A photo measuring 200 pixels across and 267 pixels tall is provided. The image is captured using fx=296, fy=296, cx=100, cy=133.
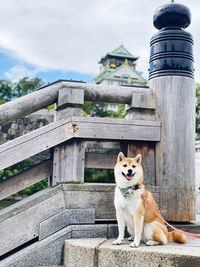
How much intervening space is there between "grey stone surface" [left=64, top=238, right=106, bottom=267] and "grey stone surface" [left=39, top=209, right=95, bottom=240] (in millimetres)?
228

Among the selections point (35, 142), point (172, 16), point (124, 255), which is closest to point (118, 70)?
point (172, 16)

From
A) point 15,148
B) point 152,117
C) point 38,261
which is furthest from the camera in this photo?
point 152,117

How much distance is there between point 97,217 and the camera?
11.2 feet

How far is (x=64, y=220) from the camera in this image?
3.26m

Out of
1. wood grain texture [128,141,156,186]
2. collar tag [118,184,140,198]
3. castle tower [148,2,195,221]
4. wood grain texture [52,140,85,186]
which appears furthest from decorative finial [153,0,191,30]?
collar tag [118,184,140,198]

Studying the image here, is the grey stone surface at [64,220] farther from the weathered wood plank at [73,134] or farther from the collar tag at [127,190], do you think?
the weathered wood plank at [73,134]

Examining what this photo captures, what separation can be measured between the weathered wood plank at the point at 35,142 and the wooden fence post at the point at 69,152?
136 mm

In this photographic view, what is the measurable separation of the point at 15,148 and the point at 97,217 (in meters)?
1.22

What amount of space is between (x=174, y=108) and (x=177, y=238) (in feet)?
5.12

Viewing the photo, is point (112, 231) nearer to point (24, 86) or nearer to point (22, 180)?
point (22, 180)

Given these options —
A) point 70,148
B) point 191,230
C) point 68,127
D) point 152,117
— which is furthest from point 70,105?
point 191,230

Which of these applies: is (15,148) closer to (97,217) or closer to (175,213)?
(97,217)

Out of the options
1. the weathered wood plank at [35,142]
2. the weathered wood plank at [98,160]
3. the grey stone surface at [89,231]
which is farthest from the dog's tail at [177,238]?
the weathered wood plank at [35,142]

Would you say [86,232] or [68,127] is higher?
[68,127]
